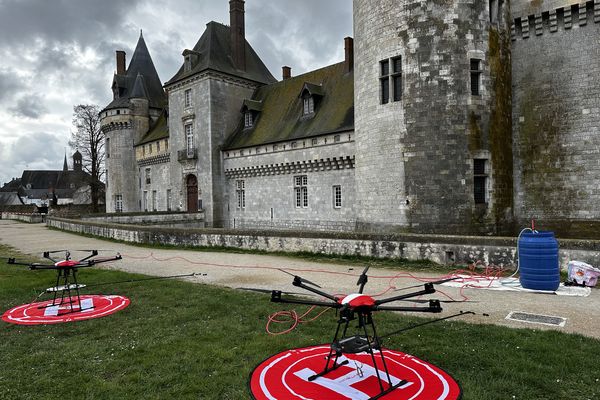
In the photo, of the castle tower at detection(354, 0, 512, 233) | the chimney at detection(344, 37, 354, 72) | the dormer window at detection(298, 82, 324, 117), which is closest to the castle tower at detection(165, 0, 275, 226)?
the dormer window at detection(298, 82, 324, 117)

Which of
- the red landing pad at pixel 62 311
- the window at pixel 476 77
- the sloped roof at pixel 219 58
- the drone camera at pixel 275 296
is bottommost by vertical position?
the red landing pad at pixel 62 311

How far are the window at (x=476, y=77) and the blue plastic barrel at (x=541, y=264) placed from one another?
8.23 meters

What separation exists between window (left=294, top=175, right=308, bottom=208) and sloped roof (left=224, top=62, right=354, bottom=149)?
2404mm

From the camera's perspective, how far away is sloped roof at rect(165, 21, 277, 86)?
93.7 feet

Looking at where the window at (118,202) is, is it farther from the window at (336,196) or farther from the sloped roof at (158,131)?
the window at (336,196)

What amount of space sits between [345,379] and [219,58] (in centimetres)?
2842

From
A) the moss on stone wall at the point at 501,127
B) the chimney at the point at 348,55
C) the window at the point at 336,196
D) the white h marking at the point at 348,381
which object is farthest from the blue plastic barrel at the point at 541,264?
the chimney at the point at 348,55

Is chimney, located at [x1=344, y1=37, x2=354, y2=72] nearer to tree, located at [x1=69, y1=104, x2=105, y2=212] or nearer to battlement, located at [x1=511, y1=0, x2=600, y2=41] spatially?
battlement, located at [x1=511, y1=0, x2=600, y2=41]

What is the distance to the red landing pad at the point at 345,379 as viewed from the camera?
3.55 metres

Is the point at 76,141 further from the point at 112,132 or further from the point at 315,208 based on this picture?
the point at 315,208

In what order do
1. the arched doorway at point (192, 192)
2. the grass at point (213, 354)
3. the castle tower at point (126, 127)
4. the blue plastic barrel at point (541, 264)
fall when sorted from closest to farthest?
1. the grass at point (213, 354)
2. the blue plastic barrel at point (541, 264)
3. the arched doorway at point (192, 192)
4. the castle tower at point (126, 127)

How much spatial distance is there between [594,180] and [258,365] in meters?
14.7

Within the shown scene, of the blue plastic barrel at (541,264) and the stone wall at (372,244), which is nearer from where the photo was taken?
the blue plastic barrel at (541,264)

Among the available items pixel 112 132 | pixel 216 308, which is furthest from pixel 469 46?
pixel 112 132
